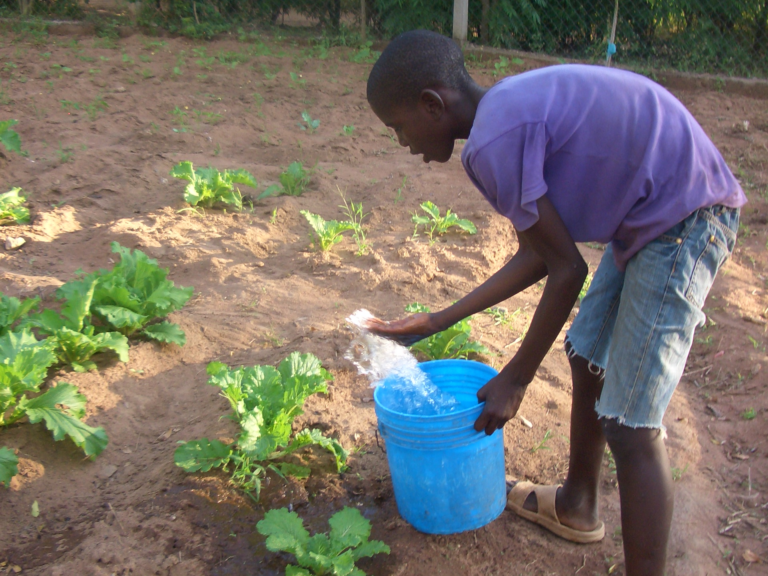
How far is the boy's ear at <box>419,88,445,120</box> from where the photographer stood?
73.5 inches

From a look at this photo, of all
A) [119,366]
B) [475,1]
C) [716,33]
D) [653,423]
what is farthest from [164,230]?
[716,33]

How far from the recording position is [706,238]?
5.62 feet

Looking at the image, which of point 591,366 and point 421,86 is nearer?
point 421,86

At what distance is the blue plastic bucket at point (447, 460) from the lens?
209cm

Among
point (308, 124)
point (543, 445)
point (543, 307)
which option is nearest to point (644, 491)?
point (543, 307)

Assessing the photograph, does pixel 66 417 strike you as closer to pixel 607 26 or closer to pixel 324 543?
pixel 324 543

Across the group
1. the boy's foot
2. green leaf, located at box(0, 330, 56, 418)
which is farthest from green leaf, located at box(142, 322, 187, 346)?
the boy's foot

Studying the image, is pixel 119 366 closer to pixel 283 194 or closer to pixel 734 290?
pixel 283 194

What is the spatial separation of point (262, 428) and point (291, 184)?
2.91 meters

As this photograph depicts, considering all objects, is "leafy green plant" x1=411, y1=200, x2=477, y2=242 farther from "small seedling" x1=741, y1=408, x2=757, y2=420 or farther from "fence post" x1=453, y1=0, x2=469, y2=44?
"fence post" x1=453, y1=0, x2=469, y2=44

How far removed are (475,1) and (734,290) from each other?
221 inches

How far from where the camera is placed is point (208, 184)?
475 cm

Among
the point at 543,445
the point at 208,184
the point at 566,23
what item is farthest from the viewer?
the point at 566,23

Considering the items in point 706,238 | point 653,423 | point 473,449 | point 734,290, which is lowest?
point 734,290
